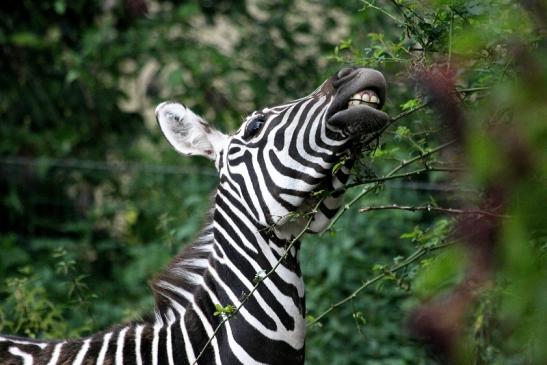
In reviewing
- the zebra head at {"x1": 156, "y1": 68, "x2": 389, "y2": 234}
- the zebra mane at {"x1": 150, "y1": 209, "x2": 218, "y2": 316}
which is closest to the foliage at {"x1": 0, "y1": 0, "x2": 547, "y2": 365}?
the zebra mane at {"x1": 150, "y1": 209, "x2": 218, "y2": 316}

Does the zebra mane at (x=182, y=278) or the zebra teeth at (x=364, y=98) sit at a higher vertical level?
the zebra teeth at (x=364, y=98)

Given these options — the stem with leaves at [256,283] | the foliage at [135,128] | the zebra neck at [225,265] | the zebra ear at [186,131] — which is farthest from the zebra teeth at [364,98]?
the foliage at [135,128]

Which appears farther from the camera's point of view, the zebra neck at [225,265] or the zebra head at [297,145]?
the zebra neck at [225,265]

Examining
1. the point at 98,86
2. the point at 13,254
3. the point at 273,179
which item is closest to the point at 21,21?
the point at 98,86

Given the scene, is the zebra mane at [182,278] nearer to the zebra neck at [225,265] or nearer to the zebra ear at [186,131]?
the zebra neck at [225,265]

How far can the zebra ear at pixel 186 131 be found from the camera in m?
3.77

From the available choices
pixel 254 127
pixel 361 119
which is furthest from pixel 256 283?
pixel 361 119

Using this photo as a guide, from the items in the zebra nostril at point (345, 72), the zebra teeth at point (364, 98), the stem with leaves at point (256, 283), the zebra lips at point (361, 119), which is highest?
the zebra nostril at point (345, 72)

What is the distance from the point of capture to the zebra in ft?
10.8

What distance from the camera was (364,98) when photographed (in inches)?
124

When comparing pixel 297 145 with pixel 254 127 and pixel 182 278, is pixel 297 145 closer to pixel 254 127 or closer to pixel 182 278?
pixel 254 127

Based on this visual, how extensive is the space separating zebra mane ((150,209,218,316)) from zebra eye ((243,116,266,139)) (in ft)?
1.28

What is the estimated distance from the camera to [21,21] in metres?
8.03

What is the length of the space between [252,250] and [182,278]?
0.33 metres
